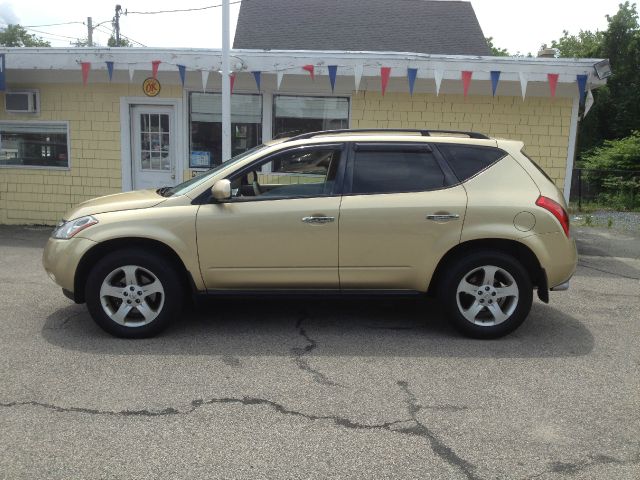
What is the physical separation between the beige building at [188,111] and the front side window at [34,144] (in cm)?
2

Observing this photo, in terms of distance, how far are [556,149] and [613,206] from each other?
7.78 m

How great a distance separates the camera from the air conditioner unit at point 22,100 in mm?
9875

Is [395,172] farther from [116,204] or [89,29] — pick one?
[89,29]

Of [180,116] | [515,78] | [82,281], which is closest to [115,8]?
[180,116]

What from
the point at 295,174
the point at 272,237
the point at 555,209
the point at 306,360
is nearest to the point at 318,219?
the point at 272,237

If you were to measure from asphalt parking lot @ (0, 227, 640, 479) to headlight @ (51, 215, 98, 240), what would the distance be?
875 millimetres

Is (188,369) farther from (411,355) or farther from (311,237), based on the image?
(411,355)

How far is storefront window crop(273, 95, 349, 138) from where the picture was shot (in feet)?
32.0

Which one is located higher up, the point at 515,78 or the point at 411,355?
the point at 515,78

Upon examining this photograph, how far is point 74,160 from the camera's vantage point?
33.3 ft

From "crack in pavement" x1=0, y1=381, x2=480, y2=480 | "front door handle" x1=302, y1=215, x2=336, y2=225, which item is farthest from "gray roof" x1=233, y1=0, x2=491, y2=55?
"crack in pavement" x1=0, y1=381, x2=480, y2=480

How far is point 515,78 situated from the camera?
8.77 metres

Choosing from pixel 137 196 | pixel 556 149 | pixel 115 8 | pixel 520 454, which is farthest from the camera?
pixel 115 8

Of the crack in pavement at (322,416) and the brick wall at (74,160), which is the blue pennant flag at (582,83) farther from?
the crack in pavement at (322,416)
